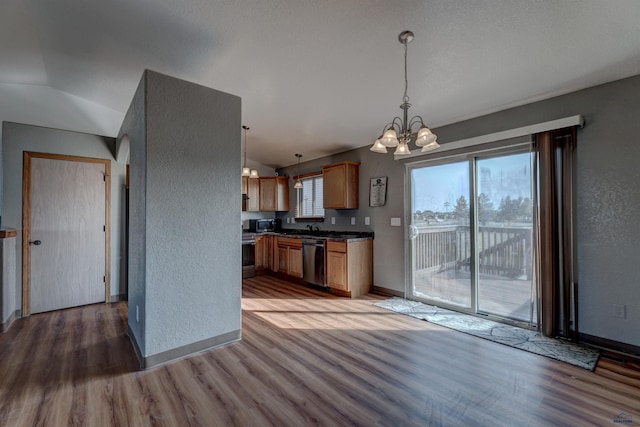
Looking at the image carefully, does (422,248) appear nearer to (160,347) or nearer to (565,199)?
(565,199)

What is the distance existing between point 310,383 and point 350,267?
94.0 inches

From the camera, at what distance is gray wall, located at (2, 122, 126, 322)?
3529mm

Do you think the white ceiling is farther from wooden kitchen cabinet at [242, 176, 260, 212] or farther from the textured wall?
wooden kitchen cabinet at [242, 176, 260, 212]

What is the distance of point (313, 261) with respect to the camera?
4.94m

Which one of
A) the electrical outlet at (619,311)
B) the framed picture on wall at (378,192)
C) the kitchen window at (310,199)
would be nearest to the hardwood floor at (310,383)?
the electrical outlet at (619,311)

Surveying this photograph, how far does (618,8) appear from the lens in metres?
1.94

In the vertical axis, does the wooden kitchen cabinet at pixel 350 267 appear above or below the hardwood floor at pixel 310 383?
above

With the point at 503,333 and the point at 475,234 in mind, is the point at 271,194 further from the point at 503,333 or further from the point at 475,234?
the point at 503,333

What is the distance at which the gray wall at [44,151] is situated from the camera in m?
3.53

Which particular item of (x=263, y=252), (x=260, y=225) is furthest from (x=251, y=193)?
(x=263, y=252)

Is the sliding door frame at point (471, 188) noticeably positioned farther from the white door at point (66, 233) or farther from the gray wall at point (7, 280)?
the gray wall at point (7, 280)

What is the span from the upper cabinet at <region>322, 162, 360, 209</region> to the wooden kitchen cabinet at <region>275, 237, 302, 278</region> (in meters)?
1.01

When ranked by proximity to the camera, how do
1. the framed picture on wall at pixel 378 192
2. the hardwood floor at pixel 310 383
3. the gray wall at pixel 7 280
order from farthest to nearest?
the framed picture on wall at pixel 378 192 < the gray wall at pixel 7 280 < the hardwood floor at pixel 310 383

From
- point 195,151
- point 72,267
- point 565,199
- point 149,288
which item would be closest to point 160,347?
point 149,288
